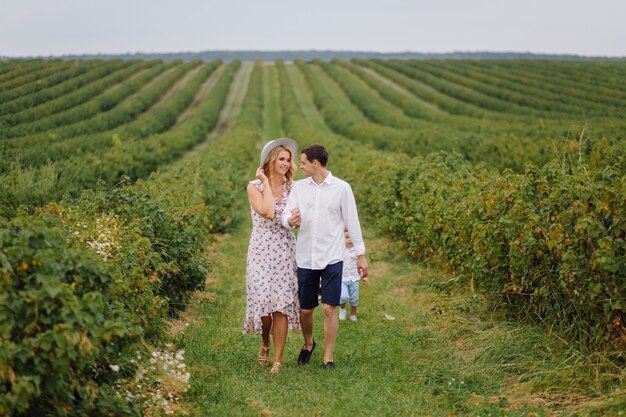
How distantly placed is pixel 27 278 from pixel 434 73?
68.0 m

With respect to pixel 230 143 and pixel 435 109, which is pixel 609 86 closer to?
pixel 435 109

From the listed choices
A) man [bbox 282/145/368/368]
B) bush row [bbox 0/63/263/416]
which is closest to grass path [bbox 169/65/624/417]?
man [bbox 282/145/368/368]

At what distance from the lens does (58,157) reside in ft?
85.0

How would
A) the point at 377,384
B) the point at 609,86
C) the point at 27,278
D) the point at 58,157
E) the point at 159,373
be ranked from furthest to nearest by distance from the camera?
the point at 609,86 → the point at 58,157 → the point at 377,384 → the point at 159,373 → the point at 27,278

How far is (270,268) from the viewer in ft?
23.1

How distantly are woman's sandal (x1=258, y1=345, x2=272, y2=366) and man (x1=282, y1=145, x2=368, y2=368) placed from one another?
62 cm

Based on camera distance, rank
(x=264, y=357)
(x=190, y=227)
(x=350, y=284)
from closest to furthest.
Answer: (x=264, y=357)
(x=350, y=284)
(x=190, y=227)

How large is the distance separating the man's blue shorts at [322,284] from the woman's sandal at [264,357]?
630mm

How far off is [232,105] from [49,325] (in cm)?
5309

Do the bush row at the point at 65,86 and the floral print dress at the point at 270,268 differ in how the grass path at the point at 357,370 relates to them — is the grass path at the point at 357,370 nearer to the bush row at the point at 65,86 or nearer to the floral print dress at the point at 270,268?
the floral print dress at the point at 270,268

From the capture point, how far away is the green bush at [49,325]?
14.1ft

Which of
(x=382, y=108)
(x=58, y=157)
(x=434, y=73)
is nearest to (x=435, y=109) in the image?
(x=382, y=108)

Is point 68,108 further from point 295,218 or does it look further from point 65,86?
point 295,218

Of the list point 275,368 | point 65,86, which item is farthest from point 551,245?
point 65,86
